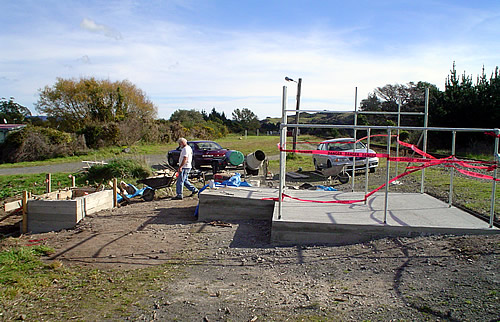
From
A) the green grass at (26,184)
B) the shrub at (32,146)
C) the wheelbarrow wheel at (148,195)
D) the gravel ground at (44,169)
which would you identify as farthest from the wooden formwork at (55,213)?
the shrub at (32,146)

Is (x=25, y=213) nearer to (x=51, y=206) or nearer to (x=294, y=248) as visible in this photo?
(x=51, y=206)

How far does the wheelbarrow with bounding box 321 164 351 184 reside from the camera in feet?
44.0

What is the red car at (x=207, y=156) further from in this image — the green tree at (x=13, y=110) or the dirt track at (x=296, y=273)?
the green tree at (x=13, y=110)

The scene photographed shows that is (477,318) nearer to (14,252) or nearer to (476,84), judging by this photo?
(14,252)

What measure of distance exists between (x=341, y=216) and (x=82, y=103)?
113ft

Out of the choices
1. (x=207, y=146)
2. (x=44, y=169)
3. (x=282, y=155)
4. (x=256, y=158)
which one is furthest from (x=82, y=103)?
(x=282, y=155)

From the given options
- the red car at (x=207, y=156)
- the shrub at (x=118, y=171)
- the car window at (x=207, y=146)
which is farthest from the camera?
the car window at (x=207, y=146)

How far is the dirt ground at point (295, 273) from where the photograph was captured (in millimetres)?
4254

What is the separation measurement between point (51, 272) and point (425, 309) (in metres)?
5.05

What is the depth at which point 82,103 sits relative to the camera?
36438mm

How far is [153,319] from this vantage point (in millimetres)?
4238

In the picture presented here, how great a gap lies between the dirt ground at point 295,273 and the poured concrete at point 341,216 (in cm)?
20

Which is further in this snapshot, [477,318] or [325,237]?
[325,237]

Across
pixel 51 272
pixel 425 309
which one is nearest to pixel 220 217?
pixel 51 272
